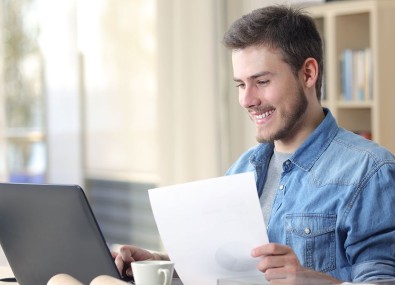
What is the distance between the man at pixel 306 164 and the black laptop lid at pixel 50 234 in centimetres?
21

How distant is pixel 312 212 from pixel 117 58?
3109 mm

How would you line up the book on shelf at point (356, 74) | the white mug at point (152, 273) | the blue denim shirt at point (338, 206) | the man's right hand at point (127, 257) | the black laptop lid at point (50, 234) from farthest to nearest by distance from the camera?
the book on shelf at point (356, 74) < the man's right hand at point (127, 257) < the blue denim shirt at point (338, 206) < the black laptop lid at point (50, 234) < the white mug at point (152, 273)

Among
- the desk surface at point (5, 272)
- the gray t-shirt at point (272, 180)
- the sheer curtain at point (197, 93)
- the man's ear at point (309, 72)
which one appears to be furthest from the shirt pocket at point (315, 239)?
the sheer curtain at point (197, 93)

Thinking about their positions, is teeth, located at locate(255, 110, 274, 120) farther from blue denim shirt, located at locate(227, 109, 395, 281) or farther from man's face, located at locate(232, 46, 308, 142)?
blue denim shirt, located at locate(227, 109, 395, 281)

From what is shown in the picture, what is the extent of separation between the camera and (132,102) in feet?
15.5

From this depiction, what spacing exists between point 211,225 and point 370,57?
2654 millimetres

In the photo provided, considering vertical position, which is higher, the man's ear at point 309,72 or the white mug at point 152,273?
the man's ear at point 309,72

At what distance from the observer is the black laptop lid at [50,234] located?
1573 millimetres

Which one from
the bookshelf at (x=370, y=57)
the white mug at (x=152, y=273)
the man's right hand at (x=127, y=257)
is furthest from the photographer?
the bookshelf at (x=370, y=57)

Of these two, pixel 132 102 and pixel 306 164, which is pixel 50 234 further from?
pixel 132 102

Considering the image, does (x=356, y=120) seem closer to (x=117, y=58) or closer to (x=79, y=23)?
(x=117, y=58)

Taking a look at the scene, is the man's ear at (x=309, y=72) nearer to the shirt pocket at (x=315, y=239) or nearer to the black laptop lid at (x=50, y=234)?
the shirt pocket at (x=315, y=239)

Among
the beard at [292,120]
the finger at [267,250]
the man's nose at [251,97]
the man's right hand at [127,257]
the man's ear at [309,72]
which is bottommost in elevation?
the man's right hand at [127,257]

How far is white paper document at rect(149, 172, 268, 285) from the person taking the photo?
59.5 inches
